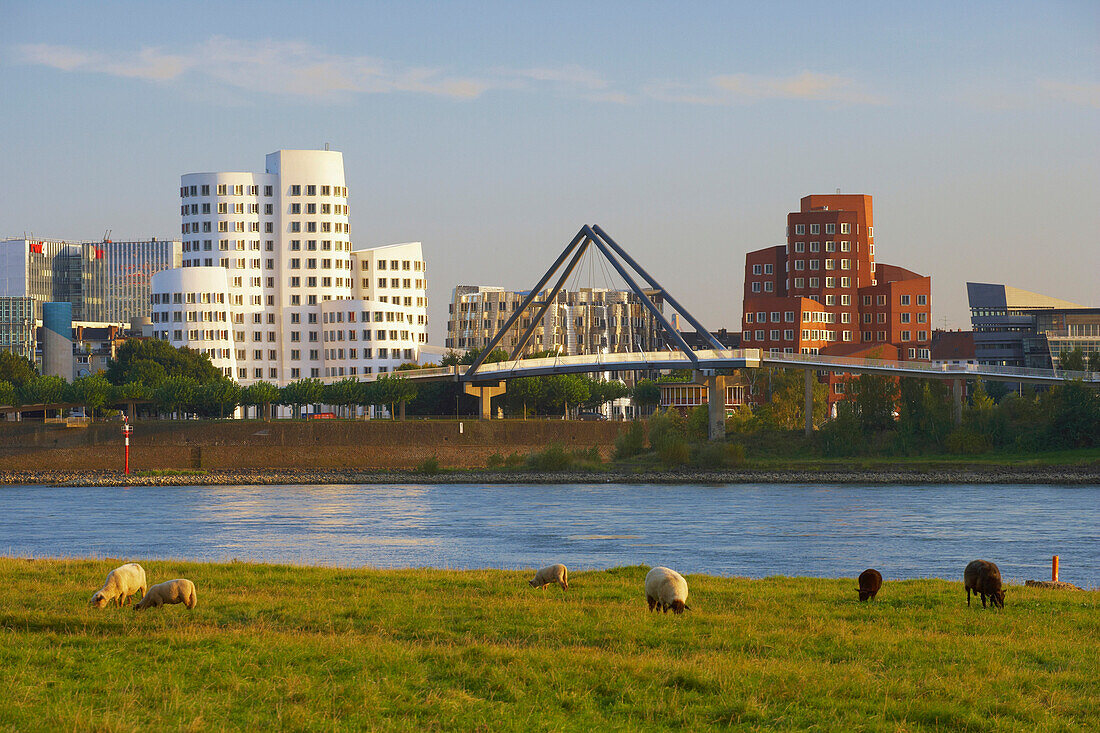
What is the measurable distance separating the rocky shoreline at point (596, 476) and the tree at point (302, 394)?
2993 cm

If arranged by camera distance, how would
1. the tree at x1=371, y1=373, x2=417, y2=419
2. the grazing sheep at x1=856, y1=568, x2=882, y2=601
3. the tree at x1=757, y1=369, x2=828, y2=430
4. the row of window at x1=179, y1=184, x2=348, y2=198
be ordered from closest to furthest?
1. the grazing sheep at x1=856, y1=568, x2=882, y2=601
2. the tree at x1=757, y1=369, x2=828, y2=430
3. the tree at x1=371, y1=373, x2=417, y2=419
4. the row of window at x1=179, y1=184, x2=348, y2=198

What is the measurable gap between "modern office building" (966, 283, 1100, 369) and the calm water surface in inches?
3718

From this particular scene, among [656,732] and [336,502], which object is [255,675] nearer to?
[656,732]

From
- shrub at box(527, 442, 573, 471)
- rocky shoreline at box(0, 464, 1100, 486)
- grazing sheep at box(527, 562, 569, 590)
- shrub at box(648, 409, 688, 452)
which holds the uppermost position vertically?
shrub at box(648, 409, 688, 452)

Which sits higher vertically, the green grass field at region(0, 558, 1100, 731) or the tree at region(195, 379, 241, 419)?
the tree at region(195, 379, 241, 419)

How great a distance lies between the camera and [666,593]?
1914 cm

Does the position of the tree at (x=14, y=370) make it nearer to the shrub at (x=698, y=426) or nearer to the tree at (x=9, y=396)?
the tree at (x=9, y=396)

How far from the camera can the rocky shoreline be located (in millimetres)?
89562

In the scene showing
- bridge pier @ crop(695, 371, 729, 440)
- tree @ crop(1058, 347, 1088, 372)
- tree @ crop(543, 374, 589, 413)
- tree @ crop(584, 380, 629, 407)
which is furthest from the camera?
tree @ crop(584, 380, 629, 407)

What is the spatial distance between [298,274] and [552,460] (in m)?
85.0

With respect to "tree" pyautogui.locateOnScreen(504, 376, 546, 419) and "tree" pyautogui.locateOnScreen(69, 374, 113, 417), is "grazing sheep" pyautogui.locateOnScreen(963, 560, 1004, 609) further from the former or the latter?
"tree" pyautogui.locateOnScreen(504, 376, 546, 419)

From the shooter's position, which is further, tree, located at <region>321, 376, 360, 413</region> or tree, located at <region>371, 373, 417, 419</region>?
tree, located at <region>321, 376, 360, 413</region>

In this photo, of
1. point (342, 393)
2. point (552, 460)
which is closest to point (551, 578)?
point (552, 460)

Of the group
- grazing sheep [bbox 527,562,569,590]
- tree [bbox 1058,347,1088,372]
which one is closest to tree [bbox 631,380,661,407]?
tree [bbox 1058,347,1088,372]
